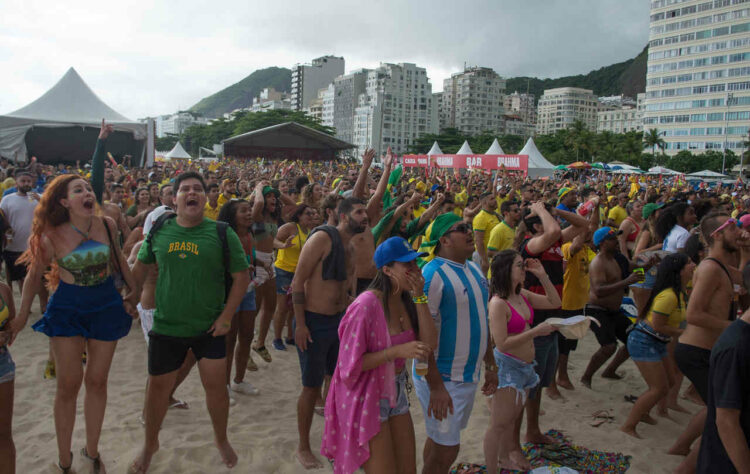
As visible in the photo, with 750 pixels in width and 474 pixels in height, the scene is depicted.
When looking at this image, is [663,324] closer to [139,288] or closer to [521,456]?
[521,456]

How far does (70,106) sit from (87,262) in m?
28.2

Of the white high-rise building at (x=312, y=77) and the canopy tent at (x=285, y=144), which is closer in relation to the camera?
the canopy tent at (x=285, y=144)

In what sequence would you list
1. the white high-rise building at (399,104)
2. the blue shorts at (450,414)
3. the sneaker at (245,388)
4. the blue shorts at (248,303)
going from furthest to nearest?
1. the white high-rise building at (399,104)
2. the sneaker at (245,388)
3. the blue shorts at (248,303)
4. the blue shorts at (450,414)

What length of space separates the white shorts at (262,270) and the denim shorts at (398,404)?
2.31 metres

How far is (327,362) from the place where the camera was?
4168 mm

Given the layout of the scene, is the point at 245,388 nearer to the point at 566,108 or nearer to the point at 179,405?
the point at 179,405

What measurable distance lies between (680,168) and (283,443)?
79531 millimetres

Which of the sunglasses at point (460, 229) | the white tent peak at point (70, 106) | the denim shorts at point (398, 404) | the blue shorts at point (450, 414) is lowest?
the blue shorts at point (450, 414)

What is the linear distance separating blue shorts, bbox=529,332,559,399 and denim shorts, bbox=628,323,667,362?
74 cm

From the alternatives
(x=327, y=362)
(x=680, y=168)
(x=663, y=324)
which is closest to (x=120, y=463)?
(x=327, y=362)

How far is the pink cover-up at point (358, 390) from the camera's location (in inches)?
99.7

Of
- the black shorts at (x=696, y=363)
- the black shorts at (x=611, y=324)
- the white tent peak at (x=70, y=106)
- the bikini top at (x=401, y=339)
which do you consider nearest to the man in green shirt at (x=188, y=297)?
the bikini top at (x=401, y=339)

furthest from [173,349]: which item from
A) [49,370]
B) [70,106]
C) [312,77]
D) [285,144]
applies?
[312,77]

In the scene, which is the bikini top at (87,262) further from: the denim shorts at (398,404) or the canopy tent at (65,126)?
the canopy tent at (65,126)
